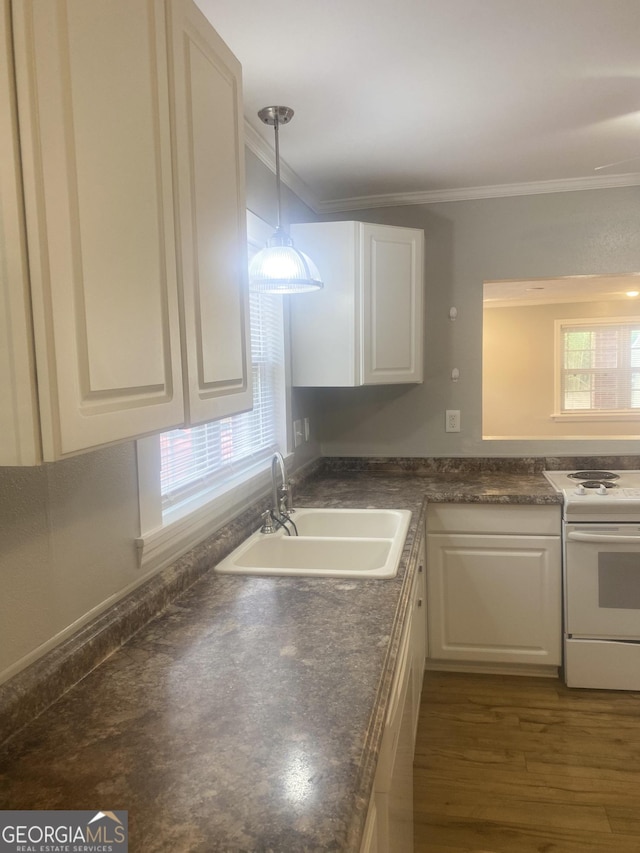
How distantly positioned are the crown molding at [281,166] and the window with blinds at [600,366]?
4598 mm

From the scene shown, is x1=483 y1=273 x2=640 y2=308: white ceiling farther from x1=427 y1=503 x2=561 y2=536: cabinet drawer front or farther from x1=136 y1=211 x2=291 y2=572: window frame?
x1=136 y1=211 x2=291 y2=572: window frame

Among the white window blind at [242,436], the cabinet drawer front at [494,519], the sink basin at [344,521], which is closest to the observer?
the white window blind at [242,436]

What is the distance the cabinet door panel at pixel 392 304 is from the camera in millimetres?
2756

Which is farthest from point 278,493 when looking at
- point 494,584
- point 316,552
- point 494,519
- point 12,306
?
point 12,306

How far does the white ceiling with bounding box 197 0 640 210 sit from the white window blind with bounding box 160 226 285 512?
65 centimetres

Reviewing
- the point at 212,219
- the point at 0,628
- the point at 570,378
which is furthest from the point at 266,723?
the point at 570,378

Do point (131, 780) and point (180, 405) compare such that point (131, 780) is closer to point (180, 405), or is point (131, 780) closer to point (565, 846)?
point (180, 405)

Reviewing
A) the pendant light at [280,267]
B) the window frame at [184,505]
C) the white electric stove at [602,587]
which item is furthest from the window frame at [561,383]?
the pendant light at [280,267]

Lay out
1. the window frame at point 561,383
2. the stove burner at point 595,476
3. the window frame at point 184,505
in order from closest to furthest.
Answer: the window frame at point 184,505, the stove burner at point 595,476, the window frame at point 561,383

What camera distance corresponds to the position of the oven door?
255 centimetres

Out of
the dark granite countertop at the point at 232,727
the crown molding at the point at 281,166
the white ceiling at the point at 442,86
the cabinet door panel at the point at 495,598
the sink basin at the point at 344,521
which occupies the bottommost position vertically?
the cabinet door panel at the point at 495,598

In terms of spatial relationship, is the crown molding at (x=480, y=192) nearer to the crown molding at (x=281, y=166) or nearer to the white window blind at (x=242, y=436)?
the crown molding at (x=281, y=166)

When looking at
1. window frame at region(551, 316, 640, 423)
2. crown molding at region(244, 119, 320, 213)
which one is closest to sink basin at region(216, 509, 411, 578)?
crown molding at region(244, 119, 320, 213)

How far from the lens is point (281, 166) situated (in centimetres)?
254
